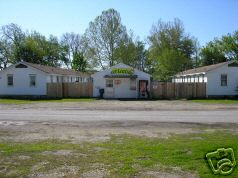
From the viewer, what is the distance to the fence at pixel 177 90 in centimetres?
4150

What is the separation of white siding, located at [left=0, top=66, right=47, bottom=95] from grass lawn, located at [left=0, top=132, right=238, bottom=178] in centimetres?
3245

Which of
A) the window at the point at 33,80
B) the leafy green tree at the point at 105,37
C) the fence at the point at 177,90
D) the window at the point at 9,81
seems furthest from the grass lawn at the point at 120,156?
the leafy green tree at the point at 105,37

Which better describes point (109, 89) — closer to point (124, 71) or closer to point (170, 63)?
point (124, 71)

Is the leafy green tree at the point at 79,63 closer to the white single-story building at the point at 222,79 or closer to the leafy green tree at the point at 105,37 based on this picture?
the leafy green tree at the point at 105,37

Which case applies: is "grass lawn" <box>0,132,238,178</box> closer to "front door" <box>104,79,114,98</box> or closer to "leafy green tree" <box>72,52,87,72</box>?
"front door" <box>104,79,114,98</box>

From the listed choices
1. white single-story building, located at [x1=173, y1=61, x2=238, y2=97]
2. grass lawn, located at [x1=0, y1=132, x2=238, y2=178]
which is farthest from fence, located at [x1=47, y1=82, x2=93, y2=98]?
grass lawn, located at [x1=0, y1=132, x2=238, y2=178]

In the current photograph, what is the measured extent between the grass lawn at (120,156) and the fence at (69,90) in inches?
1250

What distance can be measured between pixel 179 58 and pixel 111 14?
521 inches

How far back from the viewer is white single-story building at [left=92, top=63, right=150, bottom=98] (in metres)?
42.6

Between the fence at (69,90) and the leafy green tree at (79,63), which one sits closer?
the fence at (69,90)

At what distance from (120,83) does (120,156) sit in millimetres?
34148

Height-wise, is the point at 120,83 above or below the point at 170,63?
below

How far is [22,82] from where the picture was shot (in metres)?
43.4

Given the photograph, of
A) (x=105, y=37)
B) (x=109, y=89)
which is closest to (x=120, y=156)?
(x=109, y=89)
